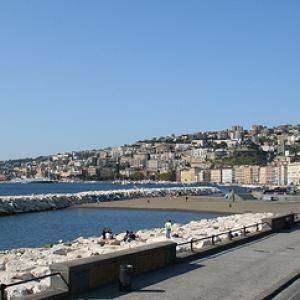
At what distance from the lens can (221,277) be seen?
14.0 metres

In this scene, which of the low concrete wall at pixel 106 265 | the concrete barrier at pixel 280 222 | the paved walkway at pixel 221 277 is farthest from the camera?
the concrete barrier at pixel 280 222

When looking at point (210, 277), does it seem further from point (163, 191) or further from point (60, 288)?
point (163, 191)

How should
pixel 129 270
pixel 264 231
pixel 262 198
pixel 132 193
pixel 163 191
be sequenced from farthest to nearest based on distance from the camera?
pixel 163 191, pixel 132 193, pixel 262 198, pixel 264 231, pixel 129 270

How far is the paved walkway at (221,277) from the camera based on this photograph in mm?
11961

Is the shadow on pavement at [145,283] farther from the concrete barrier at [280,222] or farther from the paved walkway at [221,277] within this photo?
the concrete barrier at [280,222]

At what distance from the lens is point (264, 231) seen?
24.1 m

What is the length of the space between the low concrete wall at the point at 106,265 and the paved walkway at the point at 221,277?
21 cm

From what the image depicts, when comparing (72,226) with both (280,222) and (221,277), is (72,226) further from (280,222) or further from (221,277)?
(221,277)

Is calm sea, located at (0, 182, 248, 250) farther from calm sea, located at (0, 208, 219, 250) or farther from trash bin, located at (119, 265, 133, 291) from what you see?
trash bin, located at (119, 265, 133, 291)

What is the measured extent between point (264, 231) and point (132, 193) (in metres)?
85.3

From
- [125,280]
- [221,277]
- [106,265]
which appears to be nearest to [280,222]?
[221,277]

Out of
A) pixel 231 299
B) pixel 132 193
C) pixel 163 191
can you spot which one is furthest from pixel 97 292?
pixel 163 191

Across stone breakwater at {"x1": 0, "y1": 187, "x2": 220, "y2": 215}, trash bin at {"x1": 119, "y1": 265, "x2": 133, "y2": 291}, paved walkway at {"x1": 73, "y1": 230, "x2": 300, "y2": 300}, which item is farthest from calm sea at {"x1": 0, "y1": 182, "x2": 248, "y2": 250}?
trash bin at {"x1": 119, "y1": 265, "x2": 133, "y2": 291}

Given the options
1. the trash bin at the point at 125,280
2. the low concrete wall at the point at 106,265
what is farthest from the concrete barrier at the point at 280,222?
Result: the trash bin at the point at 125,280
